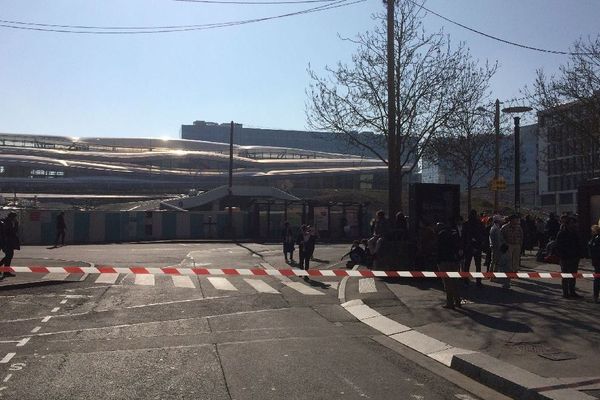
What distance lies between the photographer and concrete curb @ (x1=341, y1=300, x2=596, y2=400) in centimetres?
658

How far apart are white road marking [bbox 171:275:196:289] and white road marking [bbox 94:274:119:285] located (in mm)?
1600

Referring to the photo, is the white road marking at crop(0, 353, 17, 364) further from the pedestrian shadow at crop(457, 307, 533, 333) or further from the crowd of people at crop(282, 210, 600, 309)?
the crowd of people at crop(282, 210, 600, 309)

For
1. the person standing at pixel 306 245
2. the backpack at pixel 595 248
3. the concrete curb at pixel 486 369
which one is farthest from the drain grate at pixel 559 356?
the person standing at pixel 306 245

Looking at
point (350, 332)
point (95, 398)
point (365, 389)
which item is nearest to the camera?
point (95, 398)

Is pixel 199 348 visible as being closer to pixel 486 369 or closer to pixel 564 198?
pixel 486 369

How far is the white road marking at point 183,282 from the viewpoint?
16750 mm

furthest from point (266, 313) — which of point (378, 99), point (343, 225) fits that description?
point (343, 225)

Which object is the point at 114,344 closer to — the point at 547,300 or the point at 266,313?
the point at 266,313

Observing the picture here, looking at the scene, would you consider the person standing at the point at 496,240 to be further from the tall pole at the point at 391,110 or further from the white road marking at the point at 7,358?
the white road marking at the point at 7,358

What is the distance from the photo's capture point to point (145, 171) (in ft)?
322

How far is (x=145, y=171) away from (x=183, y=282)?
83.5m

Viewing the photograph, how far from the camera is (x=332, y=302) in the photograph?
1435 centimetres

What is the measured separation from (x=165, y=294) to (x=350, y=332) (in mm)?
5844

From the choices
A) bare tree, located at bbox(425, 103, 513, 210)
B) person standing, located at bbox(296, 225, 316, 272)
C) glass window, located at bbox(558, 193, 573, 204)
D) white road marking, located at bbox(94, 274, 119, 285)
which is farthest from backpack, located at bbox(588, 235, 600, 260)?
glass window, located at bbox(558, 193, 573, 204)
